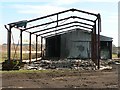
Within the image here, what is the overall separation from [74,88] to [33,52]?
141 feet

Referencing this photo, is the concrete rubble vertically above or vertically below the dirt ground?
above

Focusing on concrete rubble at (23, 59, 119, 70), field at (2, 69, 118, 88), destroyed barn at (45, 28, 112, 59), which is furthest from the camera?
destroyed barn at (45, 28, 112, 59)

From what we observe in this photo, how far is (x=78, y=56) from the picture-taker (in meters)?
52.9

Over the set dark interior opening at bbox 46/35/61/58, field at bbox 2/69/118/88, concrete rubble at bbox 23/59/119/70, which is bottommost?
field at bbox 2/69/118/88

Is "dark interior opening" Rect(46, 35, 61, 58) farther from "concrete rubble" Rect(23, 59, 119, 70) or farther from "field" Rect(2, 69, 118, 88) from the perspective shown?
"field" Rect(2, 69, 118, 88)

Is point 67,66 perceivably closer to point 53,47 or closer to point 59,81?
point 59,81

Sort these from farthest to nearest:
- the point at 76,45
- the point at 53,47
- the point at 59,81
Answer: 1. the point at 53,47
2. the point at 76,45
3. the point at 59,81

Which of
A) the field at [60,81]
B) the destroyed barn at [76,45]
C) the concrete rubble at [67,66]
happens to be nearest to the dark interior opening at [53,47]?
the destroyed barn at [76,45]

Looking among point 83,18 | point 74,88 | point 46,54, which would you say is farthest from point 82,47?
point 74,88

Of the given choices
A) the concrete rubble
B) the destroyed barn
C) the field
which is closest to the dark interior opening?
the destroyed barn

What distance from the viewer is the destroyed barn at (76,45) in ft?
171

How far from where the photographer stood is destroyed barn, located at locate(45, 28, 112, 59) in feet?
171

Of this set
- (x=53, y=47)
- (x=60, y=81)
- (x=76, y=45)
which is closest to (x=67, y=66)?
(x=60, y=81)

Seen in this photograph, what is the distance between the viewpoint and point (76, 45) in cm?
5278
